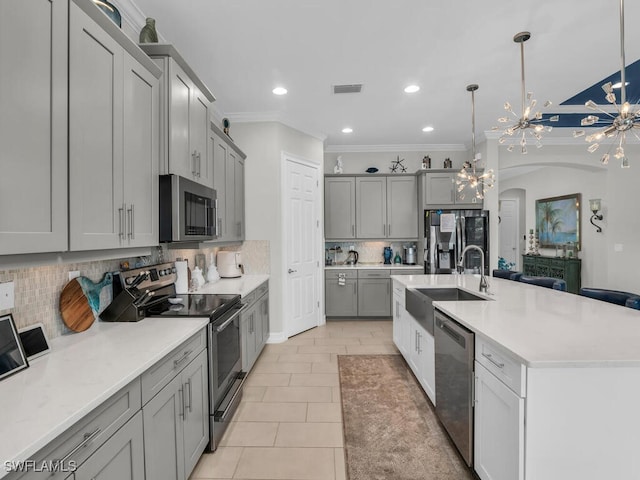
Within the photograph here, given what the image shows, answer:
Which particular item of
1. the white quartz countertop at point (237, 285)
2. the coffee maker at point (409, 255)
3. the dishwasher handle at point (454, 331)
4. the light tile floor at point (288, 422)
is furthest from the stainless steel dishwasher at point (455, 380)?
the coffee maker at point (409, 255)

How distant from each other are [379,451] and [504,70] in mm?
3476

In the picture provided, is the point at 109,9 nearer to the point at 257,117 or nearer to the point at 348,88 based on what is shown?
the point at 348,88

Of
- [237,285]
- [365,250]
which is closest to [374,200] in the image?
[365,250]

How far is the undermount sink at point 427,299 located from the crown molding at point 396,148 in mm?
3254

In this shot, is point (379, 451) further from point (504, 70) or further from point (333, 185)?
point (333, 185)

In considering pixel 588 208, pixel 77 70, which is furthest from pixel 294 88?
pixel 588 208

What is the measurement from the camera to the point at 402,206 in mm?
5539

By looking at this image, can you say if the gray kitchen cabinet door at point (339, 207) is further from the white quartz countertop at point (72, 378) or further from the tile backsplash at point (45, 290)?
the white quartz countertop at point (72, 378)

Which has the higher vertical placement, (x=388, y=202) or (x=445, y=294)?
(x=388, y=202)

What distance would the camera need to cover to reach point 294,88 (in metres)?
3.47

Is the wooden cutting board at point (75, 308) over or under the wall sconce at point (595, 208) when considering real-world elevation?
under

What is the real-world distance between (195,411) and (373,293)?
12.5 ft

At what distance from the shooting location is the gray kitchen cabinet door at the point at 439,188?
5.21m

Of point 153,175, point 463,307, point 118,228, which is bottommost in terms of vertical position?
point 463,307
